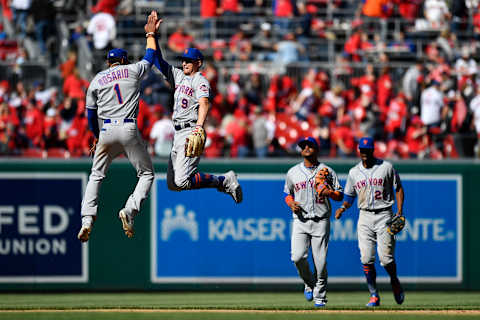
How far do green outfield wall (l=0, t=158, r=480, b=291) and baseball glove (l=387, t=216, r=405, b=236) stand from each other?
3267 mm

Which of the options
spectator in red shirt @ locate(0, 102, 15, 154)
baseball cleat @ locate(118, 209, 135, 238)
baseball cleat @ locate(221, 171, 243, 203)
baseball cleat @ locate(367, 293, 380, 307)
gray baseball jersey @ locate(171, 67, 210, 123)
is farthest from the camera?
spectator in red shirt @ locate(0, 102, 15, 154)

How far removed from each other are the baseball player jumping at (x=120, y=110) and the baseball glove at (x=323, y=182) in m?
2.33

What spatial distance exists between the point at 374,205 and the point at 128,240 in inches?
184

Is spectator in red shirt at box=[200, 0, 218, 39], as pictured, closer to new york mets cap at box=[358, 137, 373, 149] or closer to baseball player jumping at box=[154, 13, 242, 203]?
new york mets cap at box=[358, 137, 373, 149]

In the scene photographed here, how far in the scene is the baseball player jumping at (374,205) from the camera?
493 inches

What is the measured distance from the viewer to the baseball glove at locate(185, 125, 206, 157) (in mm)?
10375

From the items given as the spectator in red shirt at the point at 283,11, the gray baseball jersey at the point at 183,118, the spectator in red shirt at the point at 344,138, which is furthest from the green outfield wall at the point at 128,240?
the spectator in red shirt at the point at 283,11

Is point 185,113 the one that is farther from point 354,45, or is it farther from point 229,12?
point 229,12

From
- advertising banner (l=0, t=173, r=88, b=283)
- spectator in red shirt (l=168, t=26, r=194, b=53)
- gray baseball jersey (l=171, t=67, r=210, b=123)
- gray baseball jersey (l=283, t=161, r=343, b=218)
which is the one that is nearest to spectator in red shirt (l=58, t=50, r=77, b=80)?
spectator in red shirt (l=168, t=26, r=194, b=53)

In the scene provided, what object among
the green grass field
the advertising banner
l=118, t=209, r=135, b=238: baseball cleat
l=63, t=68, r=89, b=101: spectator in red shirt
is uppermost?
l=63, t=68, r=89, b=101: spectator in red shirt

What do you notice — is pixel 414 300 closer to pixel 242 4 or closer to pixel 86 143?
pixel 86 143

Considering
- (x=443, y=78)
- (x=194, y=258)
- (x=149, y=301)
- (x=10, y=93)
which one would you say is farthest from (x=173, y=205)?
(x=443, y=78)

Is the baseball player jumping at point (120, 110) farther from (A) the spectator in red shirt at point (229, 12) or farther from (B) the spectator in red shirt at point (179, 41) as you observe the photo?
(A) the spectator in red shirt at point (229, 12)

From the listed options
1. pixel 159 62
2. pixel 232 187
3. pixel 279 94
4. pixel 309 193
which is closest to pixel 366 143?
pixel 309 193
